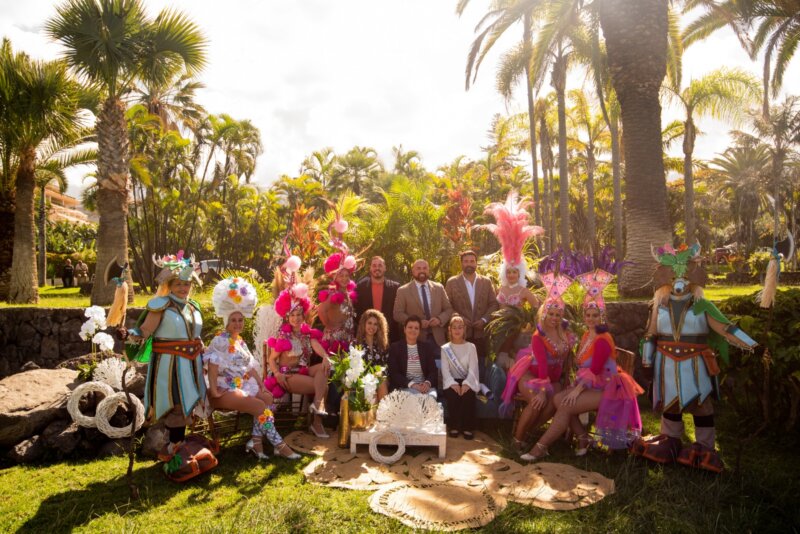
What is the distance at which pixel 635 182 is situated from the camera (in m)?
8.63

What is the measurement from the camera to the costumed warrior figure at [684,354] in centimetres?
466

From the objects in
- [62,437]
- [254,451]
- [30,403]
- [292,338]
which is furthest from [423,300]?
[30,403]

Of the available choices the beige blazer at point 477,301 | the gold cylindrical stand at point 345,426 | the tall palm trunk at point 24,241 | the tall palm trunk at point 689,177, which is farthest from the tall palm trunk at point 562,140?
the tall palm trunk at point 24,241

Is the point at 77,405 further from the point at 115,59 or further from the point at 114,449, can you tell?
the point at 115,59

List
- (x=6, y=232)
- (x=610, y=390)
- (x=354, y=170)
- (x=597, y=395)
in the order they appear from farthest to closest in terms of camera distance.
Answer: (x=354, y=170) → (x=6, y=232) → (x=597, y=395) → (x=610, y=390)

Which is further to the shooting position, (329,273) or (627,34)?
(627,34)

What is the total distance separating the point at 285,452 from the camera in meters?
5.20

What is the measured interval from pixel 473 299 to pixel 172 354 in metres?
3.66

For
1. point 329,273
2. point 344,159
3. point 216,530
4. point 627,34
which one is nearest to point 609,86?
point 627,34

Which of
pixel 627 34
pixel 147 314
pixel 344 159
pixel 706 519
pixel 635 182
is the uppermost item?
pixel 344 159

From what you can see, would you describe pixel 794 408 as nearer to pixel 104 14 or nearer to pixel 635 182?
pixel 635 182

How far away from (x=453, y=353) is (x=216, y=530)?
10.3ft

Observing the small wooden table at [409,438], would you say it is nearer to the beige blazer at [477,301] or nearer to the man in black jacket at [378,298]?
the beige blazer at [477,301]

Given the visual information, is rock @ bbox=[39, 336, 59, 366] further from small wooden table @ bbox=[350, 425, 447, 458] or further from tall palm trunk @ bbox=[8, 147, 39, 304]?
small wooden table @ bbox=[350, 425, 447, 458]
